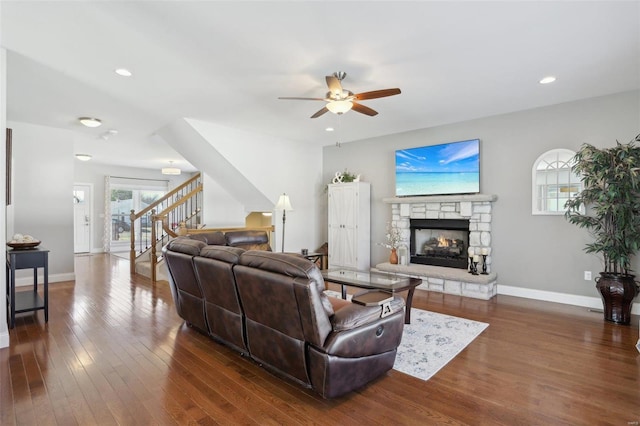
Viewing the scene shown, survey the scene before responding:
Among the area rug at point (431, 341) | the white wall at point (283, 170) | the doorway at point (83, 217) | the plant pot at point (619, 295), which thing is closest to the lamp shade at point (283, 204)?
the white wall at point (283, 170)

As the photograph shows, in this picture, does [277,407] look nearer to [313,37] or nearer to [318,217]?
[313,37]

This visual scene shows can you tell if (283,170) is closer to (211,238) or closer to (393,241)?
(393,241)

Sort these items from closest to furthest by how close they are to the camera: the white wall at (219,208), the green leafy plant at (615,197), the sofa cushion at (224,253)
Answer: the sofa cushion at (224,253) < the green leafy plant at (615,197) < the white wall at (219,208)

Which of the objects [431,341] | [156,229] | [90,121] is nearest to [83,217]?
[156,229]

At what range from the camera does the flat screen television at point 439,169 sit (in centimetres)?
538

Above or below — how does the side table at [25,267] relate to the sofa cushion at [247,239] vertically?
below

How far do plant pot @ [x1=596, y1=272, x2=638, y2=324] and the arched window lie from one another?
3.67 feet

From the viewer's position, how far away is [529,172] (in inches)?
194

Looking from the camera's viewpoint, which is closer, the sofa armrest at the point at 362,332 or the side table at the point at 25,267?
the sofa armrest at the point at 362,332

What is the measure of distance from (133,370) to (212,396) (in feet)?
2.80

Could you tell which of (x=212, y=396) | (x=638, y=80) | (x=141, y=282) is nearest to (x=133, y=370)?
(x=212, y=396)

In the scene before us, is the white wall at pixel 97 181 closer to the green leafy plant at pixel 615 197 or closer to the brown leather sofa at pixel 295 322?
the brown leather sofa at pixel 295 322

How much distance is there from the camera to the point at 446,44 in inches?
118

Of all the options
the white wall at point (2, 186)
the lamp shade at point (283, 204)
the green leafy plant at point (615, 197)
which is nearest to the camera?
the white wall at point (2, 186)
